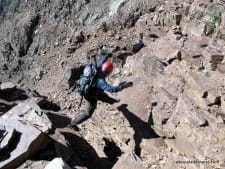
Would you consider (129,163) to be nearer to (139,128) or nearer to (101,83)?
(101,83)

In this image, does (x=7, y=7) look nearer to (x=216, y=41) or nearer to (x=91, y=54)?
(x=91, y=54)

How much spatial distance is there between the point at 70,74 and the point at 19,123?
4999mm

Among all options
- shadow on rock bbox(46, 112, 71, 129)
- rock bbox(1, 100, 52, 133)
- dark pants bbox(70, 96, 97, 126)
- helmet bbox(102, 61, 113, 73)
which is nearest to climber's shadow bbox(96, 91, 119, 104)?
dark pants bbox(70, 96, 97, 126)

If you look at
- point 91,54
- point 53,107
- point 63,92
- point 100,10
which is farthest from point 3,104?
point 100,10

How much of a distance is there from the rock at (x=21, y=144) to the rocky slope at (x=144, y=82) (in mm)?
190

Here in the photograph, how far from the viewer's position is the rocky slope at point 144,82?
365 inches

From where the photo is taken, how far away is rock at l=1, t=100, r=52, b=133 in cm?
949

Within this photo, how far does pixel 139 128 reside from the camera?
35.0ft

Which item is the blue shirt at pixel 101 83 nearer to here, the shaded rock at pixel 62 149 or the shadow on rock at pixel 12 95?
the shaded rock at pixel 62 149

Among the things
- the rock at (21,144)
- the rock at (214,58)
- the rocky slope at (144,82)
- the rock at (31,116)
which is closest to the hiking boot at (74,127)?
the rocky slope at (144,82)

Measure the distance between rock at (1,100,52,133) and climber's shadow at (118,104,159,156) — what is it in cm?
201

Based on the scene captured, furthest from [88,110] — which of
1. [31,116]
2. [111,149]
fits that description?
[31,116]

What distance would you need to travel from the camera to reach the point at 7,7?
21.1 m

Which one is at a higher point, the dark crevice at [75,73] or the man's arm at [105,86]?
the man's arm at [105,86]
